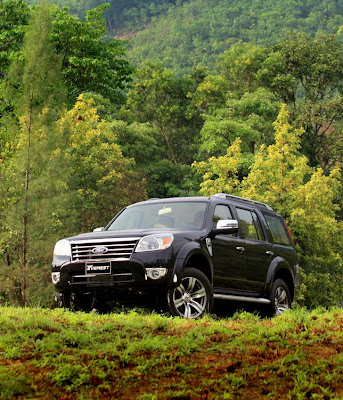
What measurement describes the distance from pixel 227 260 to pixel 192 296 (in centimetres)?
120

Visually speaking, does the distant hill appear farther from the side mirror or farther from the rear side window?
the side mirror

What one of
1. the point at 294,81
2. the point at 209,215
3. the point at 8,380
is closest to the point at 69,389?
the point at 8,380

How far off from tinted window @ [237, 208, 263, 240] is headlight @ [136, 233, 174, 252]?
7.88ft

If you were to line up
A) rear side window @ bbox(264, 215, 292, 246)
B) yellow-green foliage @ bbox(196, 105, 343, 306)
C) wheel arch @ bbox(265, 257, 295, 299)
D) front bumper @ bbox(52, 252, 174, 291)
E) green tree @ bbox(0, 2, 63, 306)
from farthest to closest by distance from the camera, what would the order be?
yellow-green foliage @ bbox(196, 105, 343, 306) < green tree @ bbox(0, 2, 63, 306) < rear side window @ bbox(264, 215, 292, 246) < wheel arch @ bbox(265, 257, 295, 299) < front bumper @ bbox(52, 252, 174, 291)

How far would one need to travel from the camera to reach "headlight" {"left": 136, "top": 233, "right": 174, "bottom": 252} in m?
9.22

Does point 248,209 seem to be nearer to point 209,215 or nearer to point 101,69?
point 209,215

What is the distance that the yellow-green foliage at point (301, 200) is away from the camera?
102 ft

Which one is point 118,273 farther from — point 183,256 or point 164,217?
point 164,217

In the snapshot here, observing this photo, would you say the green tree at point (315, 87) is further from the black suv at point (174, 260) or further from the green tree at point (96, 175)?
the black suv at point (174, 260)

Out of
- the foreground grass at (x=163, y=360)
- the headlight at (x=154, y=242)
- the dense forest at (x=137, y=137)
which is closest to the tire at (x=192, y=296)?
the headlight at (x=154, y=242)

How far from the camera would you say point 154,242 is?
924 cm

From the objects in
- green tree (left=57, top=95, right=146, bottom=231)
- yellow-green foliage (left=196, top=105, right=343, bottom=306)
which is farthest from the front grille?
yellow-green foliage (left=196, top=105, right=343, bottom=306)

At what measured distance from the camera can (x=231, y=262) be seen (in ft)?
35.0

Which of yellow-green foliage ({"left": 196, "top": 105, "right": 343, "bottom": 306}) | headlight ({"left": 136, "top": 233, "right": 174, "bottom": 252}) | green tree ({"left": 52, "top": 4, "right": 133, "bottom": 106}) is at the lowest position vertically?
yellow-green foliage ({"left": 196, "top": 105, "right": 343, "bottom": 306})
